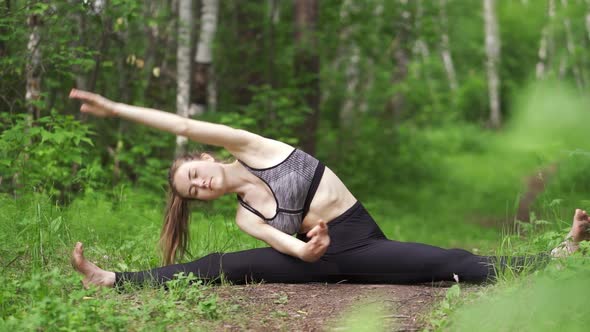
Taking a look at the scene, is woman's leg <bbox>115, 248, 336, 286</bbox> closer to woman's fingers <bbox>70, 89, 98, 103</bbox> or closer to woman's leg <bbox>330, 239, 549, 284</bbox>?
woman's leg <bbox>330, 239, 549, 284</bbox>

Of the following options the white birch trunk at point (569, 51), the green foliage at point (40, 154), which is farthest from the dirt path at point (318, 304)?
the white birch trunk at point (569, 51)

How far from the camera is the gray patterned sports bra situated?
4.16 m

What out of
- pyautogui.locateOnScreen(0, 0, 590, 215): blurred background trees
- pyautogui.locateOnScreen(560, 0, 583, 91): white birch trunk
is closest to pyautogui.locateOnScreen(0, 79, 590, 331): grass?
pyautogui.locateOnScreen(0, 0, 590, 215): blurred background trees

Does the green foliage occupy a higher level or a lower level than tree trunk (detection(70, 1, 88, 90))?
lower

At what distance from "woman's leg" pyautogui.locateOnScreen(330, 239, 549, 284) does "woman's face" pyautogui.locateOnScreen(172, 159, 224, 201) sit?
33.4 inches

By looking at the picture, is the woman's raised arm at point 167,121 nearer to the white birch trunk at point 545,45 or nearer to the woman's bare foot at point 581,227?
the woman's bare foot at point 581,227

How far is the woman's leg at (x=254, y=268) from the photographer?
4.22 meters

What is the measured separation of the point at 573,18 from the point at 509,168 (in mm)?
9175

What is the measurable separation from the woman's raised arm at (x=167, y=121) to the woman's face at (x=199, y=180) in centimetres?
18

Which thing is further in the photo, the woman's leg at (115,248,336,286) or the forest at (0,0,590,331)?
the woman's leg at (115,248,336,286)

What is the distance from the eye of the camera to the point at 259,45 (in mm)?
12422

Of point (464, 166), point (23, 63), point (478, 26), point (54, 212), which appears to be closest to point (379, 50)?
point (464, 166)

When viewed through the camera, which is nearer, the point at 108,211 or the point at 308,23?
the point at 108,211

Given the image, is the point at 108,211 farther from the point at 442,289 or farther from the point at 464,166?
the point at 464,166
